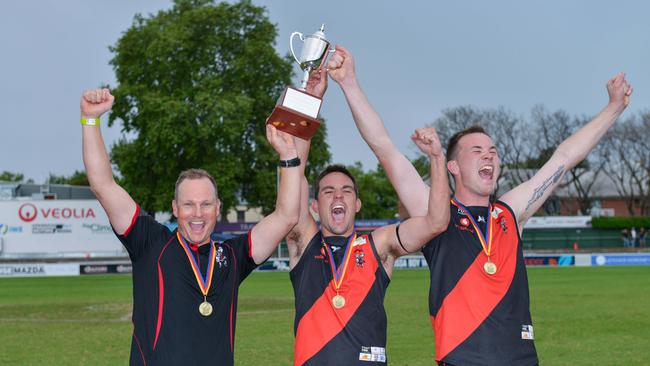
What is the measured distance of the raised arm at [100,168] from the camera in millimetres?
5840

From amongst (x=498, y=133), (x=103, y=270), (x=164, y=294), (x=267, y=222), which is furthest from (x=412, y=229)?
(x=498, y=133)

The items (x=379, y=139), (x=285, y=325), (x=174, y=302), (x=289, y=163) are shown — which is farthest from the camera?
(x=285, y=325)

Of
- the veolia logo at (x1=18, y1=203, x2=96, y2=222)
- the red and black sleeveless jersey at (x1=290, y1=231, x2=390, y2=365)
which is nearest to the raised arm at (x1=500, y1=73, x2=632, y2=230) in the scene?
the red and black sleeveless jersey at (x1=290, y1=231, x2=390, y2=365)

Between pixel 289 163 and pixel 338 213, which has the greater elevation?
pixel 289 163

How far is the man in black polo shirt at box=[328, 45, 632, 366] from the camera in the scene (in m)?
6.04

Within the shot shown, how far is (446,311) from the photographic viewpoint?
20.2ft

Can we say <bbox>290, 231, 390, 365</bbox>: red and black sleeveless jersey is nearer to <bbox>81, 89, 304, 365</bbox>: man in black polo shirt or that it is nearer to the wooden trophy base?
<bbox>81, 89, 304, 365</bbox>: man in black polo shirt

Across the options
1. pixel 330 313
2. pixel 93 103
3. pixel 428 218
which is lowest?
pixel 330 313

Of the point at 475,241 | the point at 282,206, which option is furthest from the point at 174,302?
the point at 475,241

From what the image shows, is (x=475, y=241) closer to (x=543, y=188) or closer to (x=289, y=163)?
(x=543, y=188)

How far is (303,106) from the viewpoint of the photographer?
5887mm

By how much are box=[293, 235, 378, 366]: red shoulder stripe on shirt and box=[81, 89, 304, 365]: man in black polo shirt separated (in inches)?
22.2

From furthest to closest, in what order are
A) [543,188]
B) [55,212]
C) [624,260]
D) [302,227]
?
1. [55,212]
2. [624,260]
3. [543,188]
4. [302,227]

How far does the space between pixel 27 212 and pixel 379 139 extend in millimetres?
58439
